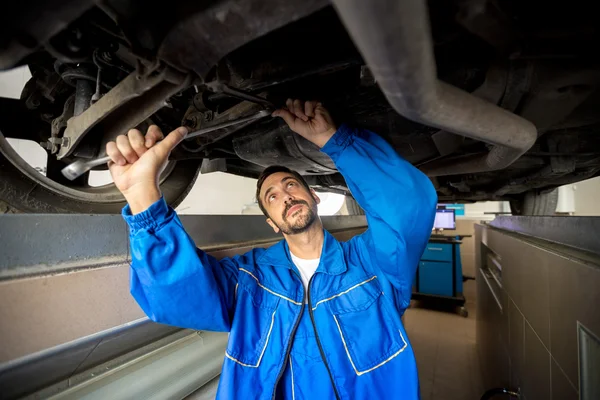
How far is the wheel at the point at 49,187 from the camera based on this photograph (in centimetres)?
88

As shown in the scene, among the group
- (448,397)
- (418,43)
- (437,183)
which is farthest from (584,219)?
(448,397)

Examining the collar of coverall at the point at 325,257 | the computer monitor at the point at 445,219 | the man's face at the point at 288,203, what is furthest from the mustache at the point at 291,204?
the computer monitor at the point at 445,219

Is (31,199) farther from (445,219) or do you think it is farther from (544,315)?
(445,219)

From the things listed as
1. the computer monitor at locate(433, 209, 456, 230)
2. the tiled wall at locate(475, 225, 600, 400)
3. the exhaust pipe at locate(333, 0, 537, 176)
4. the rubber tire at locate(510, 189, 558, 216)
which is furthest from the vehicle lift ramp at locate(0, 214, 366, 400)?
the computer monitor at locate(433, 209, 456, 230)

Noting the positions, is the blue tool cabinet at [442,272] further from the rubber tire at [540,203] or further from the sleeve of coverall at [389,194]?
the sleeve of coverall at [389,194]

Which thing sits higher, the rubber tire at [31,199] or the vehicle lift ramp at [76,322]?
the rubber tire at [31,199]

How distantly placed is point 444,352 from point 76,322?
3.10 meters

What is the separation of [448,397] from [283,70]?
2.56m

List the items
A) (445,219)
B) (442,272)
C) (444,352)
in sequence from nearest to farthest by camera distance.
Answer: (444,352), (442,272), (445,219)

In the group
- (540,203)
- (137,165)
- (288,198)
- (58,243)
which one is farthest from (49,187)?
(540,203)

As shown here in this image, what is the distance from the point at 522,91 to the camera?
0.58m

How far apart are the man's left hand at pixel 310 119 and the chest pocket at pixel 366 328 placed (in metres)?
0.43

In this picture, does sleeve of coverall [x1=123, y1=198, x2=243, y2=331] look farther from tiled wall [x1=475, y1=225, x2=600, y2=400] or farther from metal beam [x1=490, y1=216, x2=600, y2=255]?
metal beam [x1=490, y1=216, x2=600, y2=255]

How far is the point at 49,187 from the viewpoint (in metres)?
0.95
